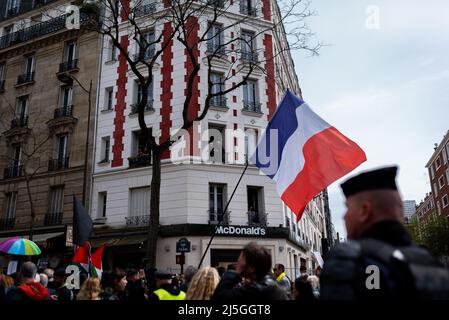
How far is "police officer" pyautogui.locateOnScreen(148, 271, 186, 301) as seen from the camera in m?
4.57

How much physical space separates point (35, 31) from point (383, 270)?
2888cm

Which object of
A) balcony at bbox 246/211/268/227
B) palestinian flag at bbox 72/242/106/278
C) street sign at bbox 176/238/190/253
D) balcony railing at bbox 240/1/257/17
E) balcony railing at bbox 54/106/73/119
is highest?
balcony railing at bbox 240/1/257/17

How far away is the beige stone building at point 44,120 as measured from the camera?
20578 mm

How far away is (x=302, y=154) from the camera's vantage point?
6.82 m

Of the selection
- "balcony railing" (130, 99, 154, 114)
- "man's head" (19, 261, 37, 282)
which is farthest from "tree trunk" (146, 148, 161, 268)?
"balcony railing" (130, 99, 154, 114)

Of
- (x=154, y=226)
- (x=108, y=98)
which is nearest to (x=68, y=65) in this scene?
(x=108, y=98)

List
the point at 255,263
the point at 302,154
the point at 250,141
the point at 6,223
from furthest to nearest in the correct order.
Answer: the point at 6,223
the point at 250,141
the point at 302,154
the point at 255,263

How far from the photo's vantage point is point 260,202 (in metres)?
19.1

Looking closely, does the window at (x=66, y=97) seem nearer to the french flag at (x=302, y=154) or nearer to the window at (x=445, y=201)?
the french flag at (x=302, y=154)

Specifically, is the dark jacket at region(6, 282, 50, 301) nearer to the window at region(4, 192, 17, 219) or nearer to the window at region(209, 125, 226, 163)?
the window at region(209, 125, 226, 163)

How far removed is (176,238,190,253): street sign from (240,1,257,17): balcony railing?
13879 mm

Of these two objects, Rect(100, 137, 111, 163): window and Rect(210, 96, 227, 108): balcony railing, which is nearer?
Rect(210, 96, 227, 108): balcony railing

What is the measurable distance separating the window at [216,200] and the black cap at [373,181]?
53.9 feet

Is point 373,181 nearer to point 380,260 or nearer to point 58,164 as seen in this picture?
point 380,260
